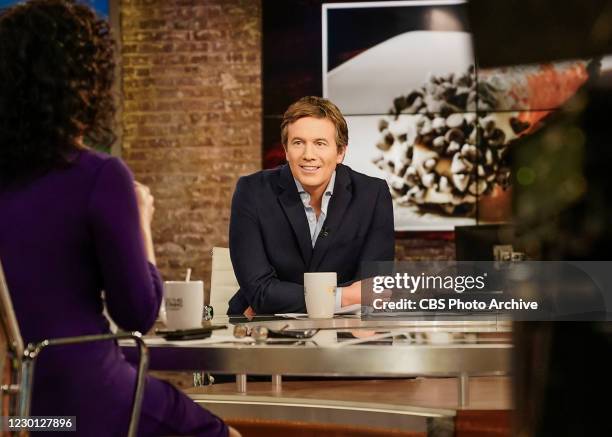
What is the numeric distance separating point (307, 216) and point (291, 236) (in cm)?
11

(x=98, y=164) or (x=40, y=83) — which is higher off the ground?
(x=40, y=83)

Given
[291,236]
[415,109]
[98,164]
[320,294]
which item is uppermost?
[415,109]

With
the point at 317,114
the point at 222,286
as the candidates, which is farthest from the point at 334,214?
the point at 222,286

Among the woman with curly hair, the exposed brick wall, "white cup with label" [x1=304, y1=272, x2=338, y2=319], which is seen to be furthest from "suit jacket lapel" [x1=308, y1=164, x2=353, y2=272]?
the exposed brick wall

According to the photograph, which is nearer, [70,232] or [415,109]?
[70,232]

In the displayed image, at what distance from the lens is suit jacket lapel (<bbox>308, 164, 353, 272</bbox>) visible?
262 centimetres

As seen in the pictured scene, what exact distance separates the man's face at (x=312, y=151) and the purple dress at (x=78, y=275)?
4.64 ft

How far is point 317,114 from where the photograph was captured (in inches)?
109

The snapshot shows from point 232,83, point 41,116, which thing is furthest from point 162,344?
point 232,83

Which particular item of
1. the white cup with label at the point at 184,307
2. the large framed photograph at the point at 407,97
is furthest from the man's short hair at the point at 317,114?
the large framed photograph at the point at 407,97

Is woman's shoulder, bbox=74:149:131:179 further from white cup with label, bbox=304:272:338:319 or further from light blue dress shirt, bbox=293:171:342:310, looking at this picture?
light blue dress shirt, bbox=293:171:342:310

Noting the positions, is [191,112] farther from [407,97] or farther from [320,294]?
[320,294]

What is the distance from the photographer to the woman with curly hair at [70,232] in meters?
1.27

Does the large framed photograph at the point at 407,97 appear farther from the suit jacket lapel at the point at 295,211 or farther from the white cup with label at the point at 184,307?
the white cup with label at the point at 184,307
